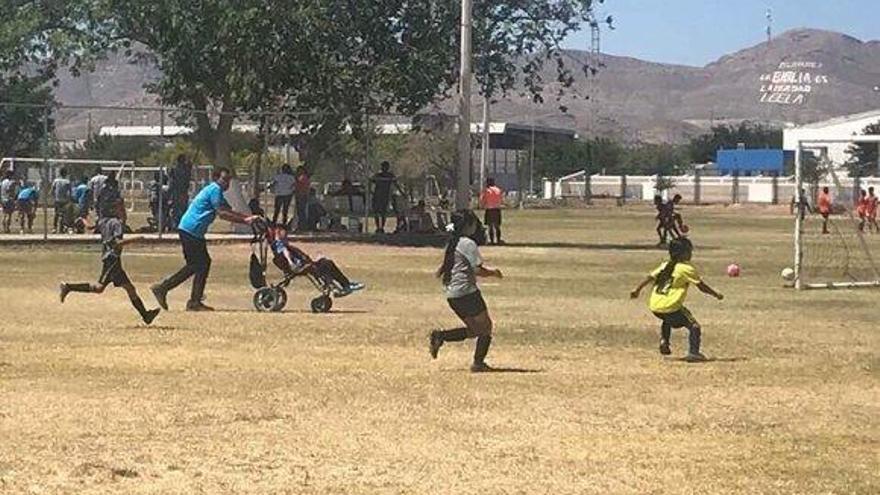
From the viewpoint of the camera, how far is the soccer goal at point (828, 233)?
25875 millimetres

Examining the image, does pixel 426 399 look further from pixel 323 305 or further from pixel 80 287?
pixel 323 305

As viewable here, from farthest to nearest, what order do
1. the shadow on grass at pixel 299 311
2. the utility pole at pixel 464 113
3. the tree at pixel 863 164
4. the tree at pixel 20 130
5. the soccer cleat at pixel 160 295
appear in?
the tree at pixel 20 130 → the utility pole at pixel 464 113 → the tree at pixel 863 164 → the shadow on grass at pixel 299 311 → the soccer cleat at pixel 160 295

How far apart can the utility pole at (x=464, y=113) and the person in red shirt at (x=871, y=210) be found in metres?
15.1

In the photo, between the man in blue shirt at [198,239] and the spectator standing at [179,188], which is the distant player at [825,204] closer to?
the spectator standing at [179,188]

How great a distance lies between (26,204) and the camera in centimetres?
3888

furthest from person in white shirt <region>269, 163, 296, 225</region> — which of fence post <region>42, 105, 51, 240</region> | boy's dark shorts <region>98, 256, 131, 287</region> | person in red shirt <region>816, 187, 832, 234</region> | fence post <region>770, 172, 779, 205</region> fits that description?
fence post <region>770, 172, 779, 205</region>

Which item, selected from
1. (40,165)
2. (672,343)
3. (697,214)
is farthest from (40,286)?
(697,214)

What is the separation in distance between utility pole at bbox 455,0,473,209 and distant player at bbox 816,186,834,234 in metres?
8.13

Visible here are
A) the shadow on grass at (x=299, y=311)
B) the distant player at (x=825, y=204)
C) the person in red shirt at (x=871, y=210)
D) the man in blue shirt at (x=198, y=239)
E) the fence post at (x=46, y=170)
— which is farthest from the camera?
the person in red shirt at (x=871, y=210)

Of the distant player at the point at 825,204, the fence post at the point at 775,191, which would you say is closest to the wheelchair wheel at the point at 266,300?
the distant player at the point at 825,204

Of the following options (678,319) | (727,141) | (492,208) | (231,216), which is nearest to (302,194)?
(492,208)

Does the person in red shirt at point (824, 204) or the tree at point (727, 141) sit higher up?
the tree at point (727, 141)

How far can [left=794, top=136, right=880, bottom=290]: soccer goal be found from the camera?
25.9m

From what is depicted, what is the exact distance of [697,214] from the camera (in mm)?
77750
